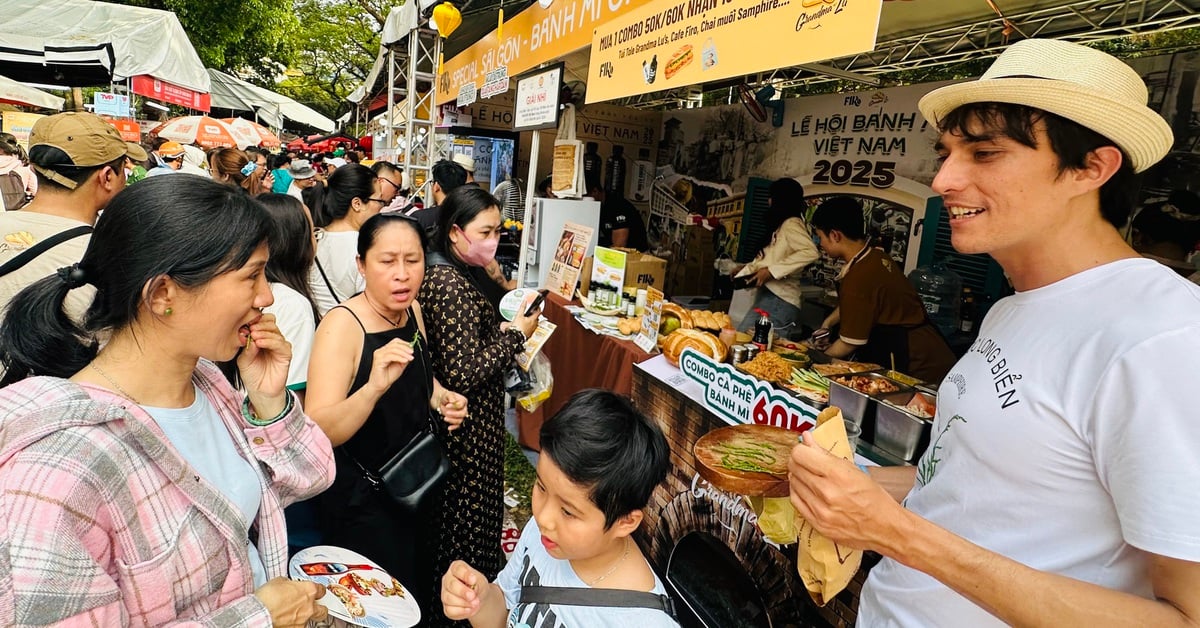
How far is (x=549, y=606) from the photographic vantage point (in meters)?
1.52

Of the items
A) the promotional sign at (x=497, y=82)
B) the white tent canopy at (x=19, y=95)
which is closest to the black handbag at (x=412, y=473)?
the promotional sign at (x=497, y=82)

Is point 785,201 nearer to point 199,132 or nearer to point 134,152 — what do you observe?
point 134,152

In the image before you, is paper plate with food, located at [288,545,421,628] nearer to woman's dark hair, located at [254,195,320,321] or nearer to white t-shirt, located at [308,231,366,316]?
woman's dark hair, located at [254,195,320,321]

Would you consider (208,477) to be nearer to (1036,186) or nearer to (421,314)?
(421,314)

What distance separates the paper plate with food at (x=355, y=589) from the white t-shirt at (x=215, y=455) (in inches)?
8.8

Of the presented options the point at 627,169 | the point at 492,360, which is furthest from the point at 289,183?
the point at 492,360

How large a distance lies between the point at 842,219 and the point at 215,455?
12.7ft

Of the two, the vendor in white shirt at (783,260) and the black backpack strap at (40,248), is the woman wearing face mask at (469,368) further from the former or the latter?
the vendor in white shirt at (783,260)

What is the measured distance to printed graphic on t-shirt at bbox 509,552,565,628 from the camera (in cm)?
151

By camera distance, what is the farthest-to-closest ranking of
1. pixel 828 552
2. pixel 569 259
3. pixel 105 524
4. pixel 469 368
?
1. pixel 569 259
2. pixel 469 368
3. pixel 828 552
4. pixel 105 524

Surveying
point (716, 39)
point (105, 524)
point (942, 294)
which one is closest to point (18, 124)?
point (716, 39)

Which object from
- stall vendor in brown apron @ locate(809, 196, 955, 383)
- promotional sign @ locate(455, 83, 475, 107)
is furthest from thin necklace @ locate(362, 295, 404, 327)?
promotional sign @ locate(455, 83, 475, 107)

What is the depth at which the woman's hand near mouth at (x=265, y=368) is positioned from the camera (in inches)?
61.7

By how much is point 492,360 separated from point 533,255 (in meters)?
2.79
